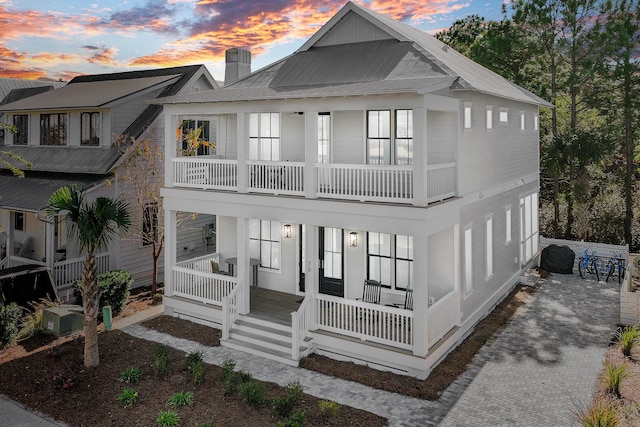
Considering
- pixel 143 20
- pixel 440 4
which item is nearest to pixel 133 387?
pixel 143 20

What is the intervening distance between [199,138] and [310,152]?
10709 millimetres

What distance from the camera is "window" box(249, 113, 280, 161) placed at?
15.8 metres

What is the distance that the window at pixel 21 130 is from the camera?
72.7ft

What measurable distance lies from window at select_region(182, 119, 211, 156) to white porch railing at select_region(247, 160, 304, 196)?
5.93 metres

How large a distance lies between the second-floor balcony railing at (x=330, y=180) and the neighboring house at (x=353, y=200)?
0.18ft

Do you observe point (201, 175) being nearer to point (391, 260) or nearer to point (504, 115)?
point (391, 260)

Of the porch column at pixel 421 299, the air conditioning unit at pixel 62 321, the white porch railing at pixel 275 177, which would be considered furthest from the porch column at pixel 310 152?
the air conditioning unit at pixel 62 321

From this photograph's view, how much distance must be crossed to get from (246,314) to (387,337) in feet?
13.7

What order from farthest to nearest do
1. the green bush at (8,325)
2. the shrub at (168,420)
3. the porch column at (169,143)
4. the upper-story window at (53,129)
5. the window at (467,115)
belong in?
the upper-story window at (53,129)
the porch column at (169,143)
the window at (467,115)
the green bush at (8,325)
the shrub at (168,420)

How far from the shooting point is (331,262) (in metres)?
14.7

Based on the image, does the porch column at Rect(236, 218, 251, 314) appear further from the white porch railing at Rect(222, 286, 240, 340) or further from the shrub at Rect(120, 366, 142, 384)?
the shrub at Rect(120, 366, 142, 384)

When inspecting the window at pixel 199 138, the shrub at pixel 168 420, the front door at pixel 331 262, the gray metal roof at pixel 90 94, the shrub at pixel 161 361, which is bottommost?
the shrub at pixel 168 420

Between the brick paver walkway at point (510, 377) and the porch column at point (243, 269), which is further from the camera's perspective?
the porch column at point (243, 269)

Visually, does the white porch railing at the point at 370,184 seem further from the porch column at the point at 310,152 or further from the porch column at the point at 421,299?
the porch column at the point at 421,299
